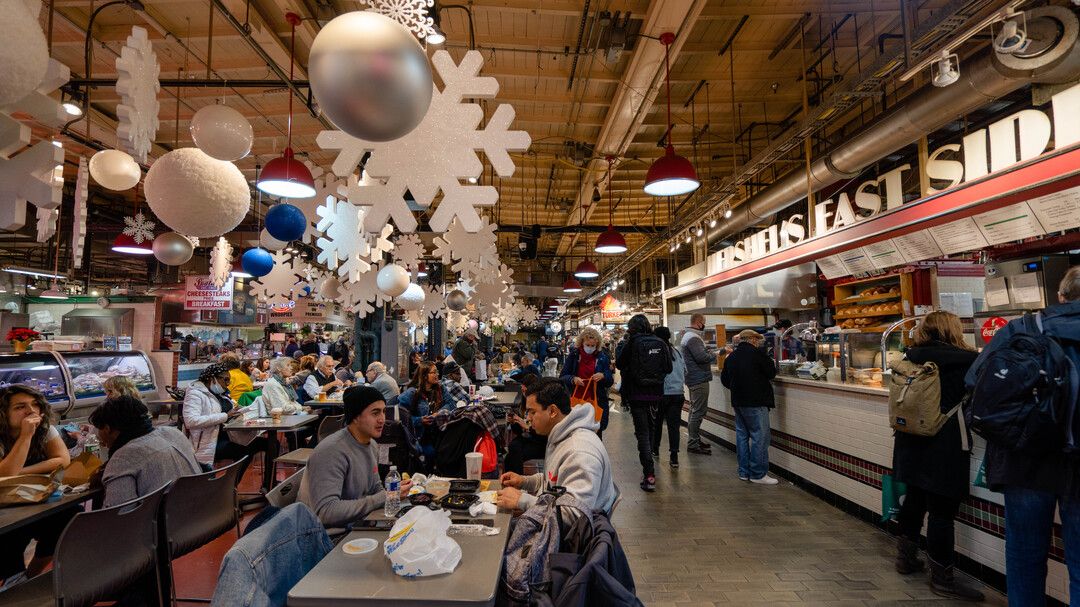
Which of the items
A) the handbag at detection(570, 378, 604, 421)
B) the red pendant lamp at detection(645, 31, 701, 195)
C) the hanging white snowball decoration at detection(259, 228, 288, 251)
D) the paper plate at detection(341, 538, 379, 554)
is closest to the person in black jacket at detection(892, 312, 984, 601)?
the red pendant lamp at detection(645, 31, 701, 195)

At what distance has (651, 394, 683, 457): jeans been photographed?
7.19 metres

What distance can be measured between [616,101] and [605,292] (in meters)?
16.1

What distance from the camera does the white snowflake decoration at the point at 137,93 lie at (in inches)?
98.1

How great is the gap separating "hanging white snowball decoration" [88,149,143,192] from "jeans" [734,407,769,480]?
612 centimetres

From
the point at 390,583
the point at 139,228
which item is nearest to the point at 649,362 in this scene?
the point at 390,583

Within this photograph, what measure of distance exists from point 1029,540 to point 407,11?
4.04 meters

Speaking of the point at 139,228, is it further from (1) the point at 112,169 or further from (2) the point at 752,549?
(2) the point at 752,549

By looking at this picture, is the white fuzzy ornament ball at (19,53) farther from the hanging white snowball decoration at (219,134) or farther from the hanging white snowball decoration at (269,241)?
the hanging white snowball decoration at (269,241)

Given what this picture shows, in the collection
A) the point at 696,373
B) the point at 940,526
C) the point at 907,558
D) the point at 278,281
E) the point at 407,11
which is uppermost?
the point at 407,11

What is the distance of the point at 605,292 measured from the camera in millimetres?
22562

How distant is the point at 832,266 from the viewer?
7781 millimetres

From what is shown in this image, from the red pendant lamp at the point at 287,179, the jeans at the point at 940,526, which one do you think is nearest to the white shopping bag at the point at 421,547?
the red pendant lamp at the point at 287,179

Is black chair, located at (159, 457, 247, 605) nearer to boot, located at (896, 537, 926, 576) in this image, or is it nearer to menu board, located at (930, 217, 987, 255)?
boot, located at (896, 537, 926, 576)

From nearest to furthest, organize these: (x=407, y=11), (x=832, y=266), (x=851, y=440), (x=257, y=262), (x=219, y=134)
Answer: (x=407, y=11) → (x=219, y=134) → (x=851, y=440) → (x=257, y=262) → (x=832, y=266)
